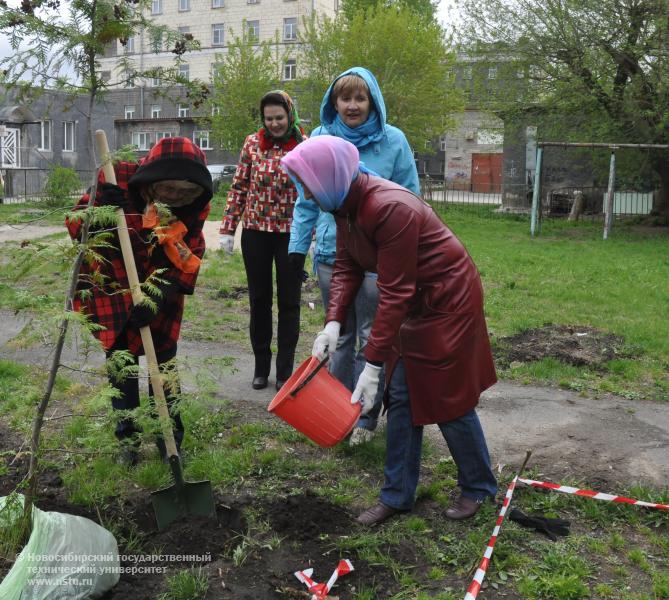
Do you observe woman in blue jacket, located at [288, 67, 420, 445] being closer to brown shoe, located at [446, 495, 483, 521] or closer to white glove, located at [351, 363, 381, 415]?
brown shoe, located at [446, 495, 483, 521]

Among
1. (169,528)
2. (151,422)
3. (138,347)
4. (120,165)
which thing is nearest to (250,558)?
(169,528)

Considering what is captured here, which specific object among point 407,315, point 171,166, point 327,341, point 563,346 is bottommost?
point 563,346

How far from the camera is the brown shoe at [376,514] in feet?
11.0

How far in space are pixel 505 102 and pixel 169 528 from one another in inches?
763

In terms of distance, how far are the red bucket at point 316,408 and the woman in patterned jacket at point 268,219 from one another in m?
1.72

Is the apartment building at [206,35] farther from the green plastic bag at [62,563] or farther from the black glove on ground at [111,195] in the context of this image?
the green plastic bag at [62,563]

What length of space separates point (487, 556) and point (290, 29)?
47.3 meters

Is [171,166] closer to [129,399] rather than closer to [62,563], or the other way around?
[129,399]

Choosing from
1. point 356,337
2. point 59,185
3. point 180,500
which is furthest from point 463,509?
point 59,185

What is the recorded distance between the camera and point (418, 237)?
10.1 ft

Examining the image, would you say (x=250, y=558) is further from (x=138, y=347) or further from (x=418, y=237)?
(x=418, y=237)

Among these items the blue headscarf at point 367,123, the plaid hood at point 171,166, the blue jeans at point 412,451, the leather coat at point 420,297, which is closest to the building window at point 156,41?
the plaid hood at point 171,166

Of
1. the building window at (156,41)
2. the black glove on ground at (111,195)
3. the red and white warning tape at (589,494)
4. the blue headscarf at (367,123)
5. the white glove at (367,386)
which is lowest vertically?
the red and white warning tape at (589,494)

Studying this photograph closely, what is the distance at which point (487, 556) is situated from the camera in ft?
9.77
